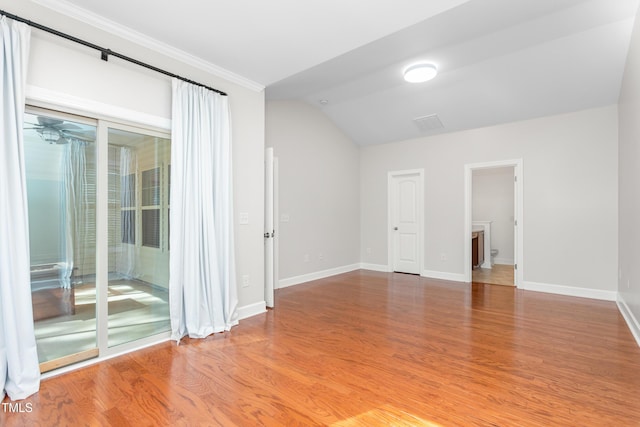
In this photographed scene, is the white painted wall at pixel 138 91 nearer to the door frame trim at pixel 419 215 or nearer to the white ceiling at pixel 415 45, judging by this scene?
the white ceiling at pixel 415 45

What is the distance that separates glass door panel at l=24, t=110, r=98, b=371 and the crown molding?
2.49ft

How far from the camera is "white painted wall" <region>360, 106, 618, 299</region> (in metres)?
4.50

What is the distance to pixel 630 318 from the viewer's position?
338 cm

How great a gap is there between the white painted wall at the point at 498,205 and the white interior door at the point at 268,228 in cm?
548

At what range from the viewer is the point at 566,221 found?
476 cm

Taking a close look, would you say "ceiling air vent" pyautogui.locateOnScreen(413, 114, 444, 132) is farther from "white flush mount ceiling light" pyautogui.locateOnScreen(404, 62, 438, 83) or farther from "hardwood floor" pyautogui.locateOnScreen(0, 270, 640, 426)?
"hardwood floor" pyautogui.locateOnScreen(0, 270, 640, 426)

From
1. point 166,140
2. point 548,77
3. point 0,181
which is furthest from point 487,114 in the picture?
point 0,181

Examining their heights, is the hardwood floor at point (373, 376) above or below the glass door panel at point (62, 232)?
below

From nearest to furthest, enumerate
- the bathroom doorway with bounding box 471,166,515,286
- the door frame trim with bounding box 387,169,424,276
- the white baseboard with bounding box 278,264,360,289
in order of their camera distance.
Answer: the white baseboard with bounding box 278,264,360,289 → the door frame trim with bounding box 387,169,424,276 → the bathroom doorway with bounding box 471,166,515,286

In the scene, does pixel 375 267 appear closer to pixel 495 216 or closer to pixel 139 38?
pixel 495 216

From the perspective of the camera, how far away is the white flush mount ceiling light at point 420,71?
402cm

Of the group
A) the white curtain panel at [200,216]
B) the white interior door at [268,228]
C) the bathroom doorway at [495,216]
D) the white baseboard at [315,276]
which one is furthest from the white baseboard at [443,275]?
the white curtain panel at [200,216]

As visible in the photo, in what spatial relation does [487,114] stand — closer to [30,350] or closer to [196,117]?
[196,117]

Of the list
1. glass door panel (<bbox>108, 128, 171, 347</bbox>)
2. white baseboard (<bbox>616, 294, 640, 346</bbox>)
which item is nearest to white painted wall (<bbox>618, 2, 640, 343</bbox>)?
white baseboard (<bbox>616, 294, 640, 346</bbox>)
